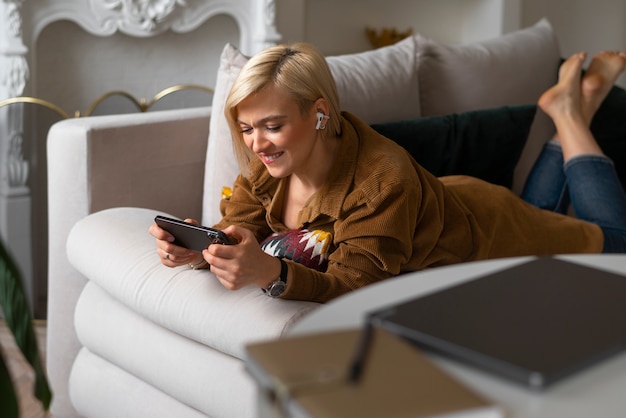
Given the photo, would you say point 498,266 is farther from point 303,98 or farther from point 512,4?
point 512,4

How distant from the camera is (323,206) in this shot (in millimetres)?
1635

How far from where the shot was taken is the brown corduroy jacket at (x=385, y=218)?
1553 millimetres

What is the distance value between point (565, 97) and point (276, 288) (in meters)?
1.14

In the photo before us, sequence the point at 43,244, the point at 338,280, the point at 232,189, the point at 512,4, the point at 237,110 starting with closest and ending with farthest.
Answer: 1. the point at 338,280
2. the point at 237,110
3. the point at 232,189
4. the point at 43,244
5. the point at 512,4

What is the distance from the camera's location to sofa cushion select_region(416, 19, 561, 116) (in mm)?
2293

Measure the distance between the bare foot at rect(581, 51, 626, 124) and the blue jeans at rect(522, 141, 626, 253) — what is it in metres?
0.13

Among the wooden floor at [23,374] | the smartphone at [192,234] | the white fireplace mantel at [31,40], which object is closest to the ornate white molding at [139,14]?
the white fireplace mantel at [31,40]

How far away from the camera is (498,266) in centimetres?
102

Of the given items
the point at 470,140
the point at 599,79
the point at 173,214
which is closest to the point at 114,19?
the point at 173,214

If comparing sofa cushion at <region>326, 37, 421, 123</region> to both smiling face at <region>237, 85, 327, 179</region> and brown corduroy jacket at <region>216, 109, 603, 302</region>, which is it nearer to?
brown corduroy jacket at <region>216, 109, 603, 302</region>

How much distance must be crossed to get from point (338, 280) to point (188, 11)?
197cm

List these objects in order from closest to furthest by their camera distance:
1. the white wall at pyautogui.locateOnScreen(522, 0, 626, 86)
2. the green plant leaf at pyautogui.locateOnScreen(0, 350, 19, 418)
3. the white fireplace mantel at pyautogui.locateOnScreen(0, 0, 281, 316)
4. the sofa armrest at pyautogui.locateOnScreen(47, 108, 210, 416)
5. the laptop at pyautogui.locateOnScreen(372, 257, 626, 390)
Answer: the laptop at pyautogui.locateOnScreen(372, 257, 626, 390)
the green plant leaf at pyautogui.locateOnScreen(0, 350, 19, 418)
the sofa armrest at pyautogui.locateOnScreen(47, 108, 210, 416)
the white fireplace mantel at pyautogui.locateOnScreen(0, 0, 281, 316)
the white wall at pyautogui.locateOnScreen(522, 0, 626, 86)

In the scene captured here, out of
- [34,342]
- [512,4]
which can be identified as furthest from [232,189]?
[512,4]

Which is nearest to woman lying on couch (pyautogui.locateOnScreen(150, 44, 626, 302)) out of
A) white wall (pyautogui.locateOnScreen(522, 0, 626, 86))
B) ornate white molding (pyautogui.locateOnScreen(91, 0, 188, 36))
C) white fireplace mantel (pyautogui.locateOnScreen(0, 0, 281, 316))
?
white fireplace mantel (pyautogui.locateOnScreen(0, 0, 281, 316))
